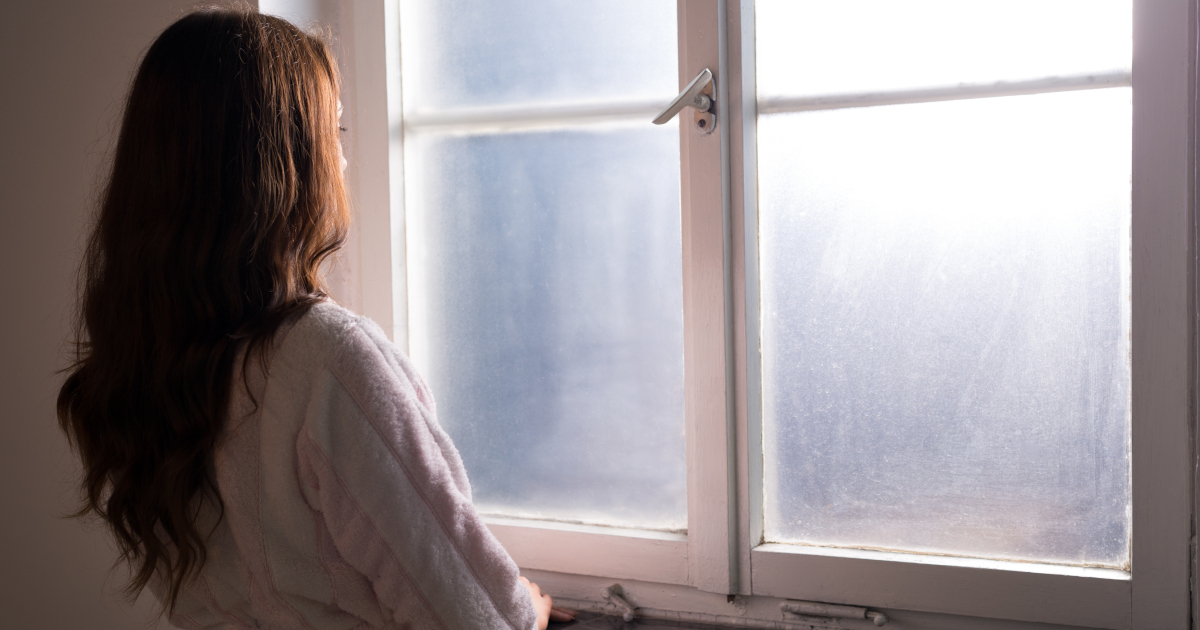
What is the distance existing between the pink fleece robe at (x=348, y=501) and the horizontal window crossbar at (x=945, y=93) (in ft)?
2.12

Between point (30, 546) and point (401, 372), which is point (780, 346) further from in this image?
point (30, 546)

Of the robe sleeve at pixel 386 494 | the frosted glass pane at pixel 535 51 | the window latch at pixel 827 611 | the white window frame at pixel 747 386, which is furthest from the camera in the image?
the frosted glass pane at pixel 535 51

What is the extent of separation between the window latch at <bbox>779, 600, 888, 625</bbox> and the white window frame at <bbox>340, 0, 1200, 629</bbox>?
0.01m

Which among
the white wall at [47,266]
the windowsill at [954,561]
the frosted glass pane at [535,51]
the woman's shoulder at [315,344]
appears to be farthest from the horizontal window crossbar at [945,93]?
the white wall at [47,266]

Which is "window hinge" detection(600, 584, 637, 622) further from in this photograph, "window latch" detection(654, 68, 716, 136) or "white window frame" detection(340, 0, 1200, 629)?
"window latch" detection(654, 68, 716, 136)

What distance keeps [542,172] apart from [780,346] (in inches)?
16.5

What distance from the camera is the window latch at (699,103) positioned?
42.8 inches

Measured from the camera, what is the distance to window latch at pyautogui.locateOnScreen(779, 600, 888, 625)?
1.07 meters

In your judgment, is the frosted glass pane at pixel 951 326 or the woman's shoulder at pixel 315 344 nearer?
the woman's shoulder at pixel 315 344

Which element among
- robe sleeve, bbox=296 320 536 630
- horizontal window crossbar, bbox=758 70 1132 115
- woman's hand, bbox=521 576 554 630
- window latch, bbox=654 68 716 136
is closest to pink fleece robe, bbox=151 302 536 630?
robe sleeve, bbox=296 320 536 630

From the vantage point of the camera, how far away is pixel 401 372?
723mm

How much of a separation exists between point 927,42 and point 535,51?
20.9 inches

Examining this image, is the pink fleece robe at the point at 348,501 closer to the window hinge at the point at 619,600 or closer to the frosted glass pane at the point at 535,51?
the window hinge at the point at 619,600

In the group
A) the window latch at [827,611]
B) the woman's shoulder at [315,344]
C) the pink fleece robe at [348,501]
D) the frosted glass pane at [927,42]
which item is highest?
A: the frosted glass pane at [927,42]
